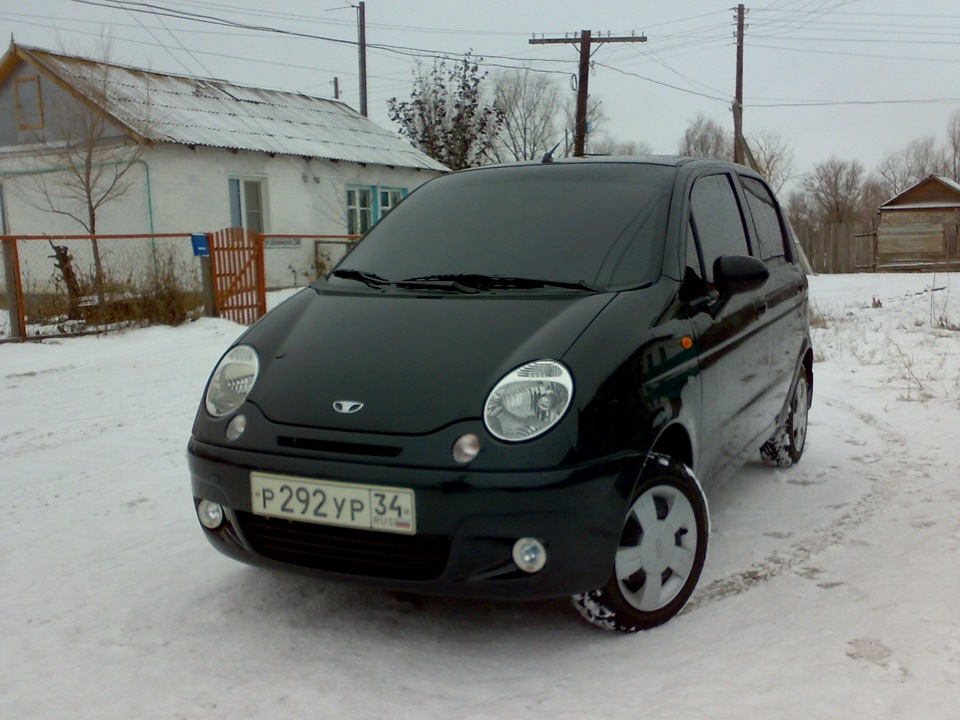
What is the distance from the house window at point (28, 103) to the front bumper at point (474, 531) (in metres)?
20.2

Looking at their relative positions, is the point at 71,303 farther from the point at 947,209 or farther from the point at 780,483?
Answer: the point at 947,209

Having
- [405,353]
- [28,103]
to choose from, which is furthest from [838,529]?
[28,103]

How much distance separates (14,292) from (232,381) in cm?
859

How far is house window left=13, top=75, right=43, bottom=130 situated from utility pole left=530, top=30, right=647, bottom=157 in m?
14.1

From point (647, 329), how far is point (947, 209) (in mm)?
35280

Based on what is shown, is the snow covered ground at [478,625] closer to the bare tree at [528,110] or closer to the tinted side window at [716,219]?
the tinted side window at [716,219]

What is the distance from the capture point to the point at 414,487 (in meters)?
2.57

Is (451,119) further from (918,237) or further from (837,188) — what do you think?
(837,188)

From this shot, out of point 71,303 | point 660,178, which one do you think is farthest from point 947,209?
point 660,178

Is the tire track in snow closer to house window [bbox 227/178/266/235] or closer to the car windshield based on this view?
the car windshield

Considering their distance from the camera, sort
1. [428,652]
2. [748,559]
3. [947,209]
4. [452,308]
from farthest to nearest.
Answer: [947,209] → [748,559] → [452,308] → [428,652]

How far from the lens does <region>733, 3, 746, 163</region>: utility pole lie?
29153 millimetres

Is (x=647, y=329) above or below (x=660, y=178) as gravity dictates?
below

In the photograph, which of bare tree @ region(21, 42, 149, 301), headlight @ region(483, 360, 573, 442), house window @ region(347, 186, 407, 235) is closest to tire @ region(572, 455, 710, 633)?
headlight @ region(483, 360, 573, 442)
